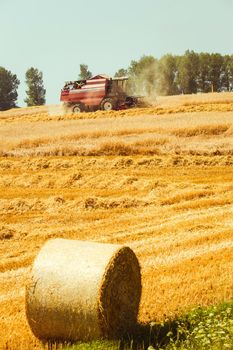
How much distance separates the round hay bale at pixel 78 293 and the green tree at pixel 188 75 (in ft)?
303

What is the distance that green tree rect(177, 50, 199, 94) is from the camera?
98562mm

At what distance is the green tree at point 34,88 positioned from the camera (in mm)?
88312

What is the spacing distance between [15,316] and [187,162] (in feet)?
46.9

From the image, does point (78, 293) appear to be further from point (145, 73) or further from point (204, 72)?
point (204, 72)

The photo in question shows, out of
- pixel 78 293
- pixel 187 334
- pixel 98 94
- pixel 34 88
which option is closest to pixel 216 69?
pixel 34 88

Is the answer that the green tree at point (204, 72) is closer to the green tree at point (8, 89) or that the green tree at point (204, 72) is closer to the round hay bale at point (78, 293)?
the green tree at point (8, 89)

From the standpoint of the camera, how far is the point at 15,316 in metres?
7.67

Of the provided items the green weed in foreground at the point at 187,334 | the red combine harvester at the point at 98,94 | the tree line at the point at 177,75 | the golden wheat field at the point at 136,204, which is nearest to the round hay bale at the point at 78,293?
the green weed in foreground at the point at 187,334

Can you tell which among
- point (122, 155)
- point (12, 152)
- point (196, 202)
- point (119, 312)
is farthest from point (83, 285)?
point (12, 152)

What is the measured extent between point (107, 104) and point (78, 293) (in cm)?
3610

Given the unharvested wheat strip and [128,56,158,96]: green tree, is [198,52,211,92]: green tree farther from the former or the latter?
the unharvested wheat strip

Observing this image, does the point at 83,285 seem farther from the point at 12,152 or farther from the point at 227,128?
the point at 227,128

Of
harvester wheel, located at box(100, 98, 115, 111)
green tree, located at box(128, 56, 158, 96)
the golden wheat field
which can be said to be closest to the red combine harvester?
harvester wheel, located at box(100, 98, 115, 111)

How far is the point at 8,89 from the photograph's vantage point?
95.2 m
